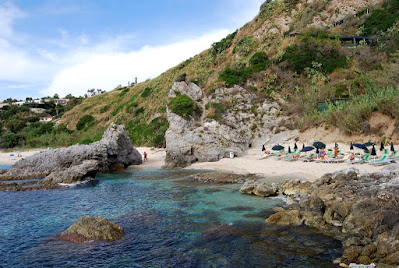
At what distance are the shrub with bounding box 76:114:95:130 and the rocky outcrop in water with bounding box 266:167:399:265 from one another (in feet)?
177

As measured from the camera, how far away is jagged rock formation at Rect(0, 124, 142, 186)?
21297 millimetres

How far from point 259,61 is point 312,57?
617 cm

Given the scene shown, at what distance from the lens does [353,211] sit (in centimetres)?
995

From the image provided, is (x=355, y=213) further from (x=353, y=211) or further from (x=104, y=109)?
(x=104, y=109)

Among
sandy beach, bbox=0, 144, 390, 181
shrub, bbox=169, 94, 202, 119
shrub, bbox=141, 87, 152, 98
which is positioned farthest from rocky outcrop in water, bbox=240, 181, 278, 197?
shrub, bbox=141, 87, 152, 98

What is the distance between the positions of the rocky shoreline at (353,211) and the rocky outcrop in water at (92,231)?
5.58 metres

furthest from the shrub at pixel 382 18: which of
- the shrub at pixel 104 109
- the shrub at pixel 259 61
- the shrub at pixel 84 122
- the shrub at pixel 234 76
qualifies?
the shrub at pixel 84 122

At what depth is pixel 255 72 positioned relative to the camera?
113ft

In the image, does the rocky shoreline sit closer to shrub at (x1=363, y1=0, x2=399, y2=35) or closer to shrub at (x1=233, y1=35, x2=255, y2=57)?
shrub at (x1=233, y1=35, x2=255, y2=57)

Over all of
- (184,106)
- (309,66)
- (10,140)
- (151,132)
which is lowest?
(151,132)

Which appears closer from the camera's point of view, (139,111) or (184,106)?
(184,106)

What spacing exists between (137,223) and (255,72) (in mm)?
27125

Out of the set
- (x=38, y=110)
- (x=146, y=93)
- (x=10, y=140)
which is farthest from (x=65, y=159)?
(x=38, y=110)

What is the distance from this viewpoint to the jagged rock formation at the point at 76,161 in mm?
21297
